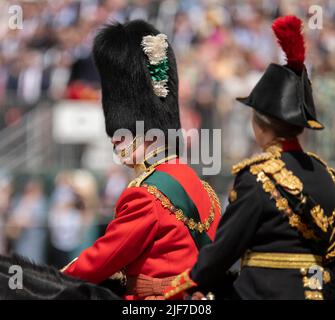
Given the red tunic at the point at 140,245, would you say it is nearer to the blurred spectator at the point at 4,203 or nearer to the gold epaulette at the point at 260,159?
the gold epaulette at the point at 260,159

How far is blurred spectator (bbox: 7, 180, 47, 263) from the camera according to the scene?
952 centimetres

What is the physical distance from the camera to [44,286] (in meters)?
3.97

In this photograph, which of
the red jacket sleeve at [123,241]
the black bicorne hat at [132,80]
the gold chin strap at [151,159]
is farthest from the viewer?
the black bicorne hat at [132,80]

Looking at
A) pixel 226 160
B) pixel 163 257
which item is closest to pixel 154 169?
pixel 163 257

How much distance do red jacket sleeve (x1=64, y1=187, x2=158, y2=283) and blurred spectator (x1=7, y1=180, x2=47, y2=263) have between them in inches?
216

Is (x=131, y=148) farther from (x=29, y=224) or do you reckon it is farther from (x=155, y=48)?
(x=29, y=224)

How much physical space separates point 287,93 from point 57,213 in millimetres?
6115

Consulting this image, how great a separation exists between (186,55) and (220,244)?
23.7 ft

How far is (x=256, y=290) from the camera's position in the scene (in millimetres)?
3689

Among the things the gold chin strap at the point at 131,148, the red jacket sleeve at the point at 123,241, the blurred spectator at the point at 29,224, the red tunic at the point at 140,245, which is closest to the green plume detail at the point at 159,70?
the gold chin strap at the point at 131,148

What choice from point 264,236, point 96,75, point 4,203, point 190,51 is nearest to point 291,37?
point 264,236

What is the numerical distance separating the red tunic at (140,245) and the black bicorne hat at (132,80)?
1.25 feet

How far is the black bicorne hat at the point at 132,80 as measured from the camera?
4453mm
